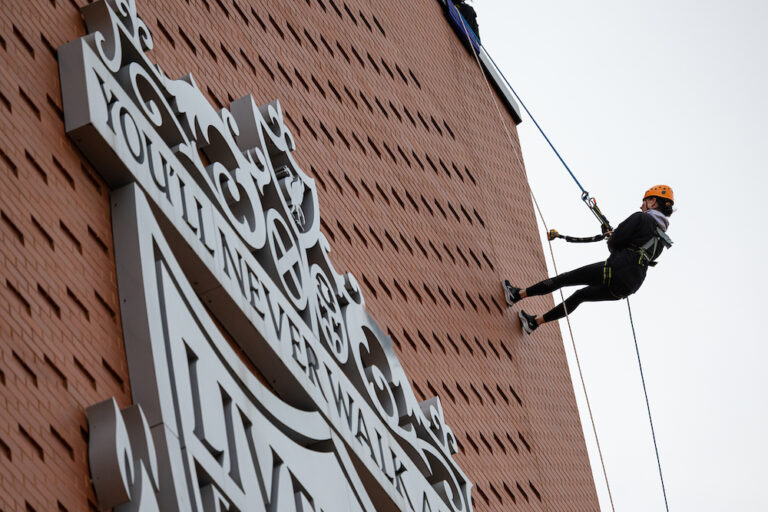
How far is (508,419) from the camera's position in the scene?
1128 centimetres

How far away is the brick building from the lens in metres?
5.46

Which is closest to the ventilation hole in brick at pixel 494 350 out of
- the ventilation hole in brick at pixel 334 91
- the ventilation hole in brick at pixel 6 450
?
the ventilation hole in brick at pixel 334 91

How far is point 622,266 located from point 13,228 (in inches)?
310

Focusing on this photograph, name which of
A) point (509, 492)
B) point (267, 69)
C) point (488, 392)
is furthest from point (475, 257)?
point (267, 69)

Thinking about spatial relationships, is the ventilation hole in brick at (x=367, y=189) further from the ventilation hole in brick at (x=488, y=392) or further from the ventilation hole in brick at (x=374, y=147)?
the ventilation hole in brick at (x=488, y=392)

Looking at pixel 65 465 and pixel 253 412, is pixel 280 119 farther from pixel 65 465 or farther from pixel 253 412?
pixel 65 465

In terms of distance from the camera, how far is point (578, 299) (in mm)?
12914

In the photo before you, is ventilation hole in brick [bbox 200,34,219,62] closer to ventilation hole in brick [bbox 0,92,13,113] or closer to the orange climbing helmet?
ventilation hole in brick [bbox 0,92,13,113]

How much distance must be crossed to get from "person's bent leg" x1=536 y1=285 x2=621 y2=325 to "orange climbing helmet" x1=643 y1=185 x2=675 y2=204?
0.97 metres

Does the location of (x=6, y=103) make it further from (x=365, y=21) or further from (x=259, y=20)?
(x=365, y=21)

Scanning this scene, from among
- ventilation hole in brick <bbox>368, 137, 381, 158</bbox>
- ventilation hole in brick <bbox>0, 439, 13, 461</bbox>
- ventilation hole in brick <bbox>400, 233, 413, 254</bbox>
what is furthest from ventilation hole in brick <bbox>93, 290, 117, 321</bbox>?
ventilation hole in brick <bbox>368, 137, 381, 158</bbox>

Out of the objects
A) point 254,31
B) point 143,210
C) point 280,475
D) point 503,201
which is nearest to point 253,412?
point 280,475

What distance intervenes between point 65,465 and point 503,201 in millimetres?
9131

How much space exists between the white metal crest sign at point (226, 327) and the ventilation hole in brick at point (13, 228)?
631 mm
